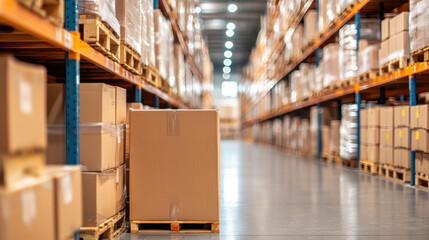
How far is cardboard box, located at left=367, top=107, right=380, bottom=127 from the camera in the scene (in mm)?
6422

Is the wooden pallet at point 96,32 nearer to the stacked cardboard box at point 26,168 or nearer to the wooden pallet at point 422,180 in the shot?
the stacked cardboard box at point 26,168

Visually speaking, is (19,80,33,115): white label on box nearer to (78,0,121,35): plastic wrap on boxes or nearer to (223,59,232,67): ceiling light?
(78,0,121,35): plastic wrap on boxes

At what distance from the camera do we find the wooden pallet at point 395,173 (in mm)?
5531

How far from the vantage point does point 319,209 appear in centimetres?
394

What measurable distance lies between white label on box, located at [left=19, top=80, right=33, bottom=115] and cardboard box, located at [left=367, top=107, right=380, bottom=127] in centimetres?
576

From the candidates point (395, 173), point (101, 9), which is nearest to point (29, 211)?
point (101, 9)

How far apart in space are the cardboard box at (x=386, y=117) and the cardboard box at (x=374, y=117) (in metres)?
0.13

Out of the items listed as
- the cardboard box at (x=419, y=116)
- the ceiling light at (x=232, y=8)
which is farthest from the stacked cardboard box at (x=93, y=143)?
the ceiling light at (x=232, y=8)

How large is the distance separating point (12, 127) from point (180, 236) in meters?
1.77

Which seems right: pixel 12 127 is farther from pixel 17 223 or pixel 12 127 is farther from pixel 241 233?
pixel 241 233

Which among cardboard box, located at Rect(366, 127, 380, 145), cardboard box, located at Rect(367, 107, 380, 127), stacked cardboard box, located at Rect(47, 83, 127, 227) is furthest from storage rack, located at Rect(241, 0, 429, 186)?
stacked cardboard box, located at Rect(47, 83, 127, 227)

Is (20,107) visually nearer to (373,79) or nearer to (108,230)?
(108,230)

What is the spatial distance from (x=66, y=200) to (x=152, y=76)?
3626mm

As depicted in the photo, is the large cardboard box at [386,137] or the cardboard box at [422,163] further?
the large cardboard box at [386,137]
